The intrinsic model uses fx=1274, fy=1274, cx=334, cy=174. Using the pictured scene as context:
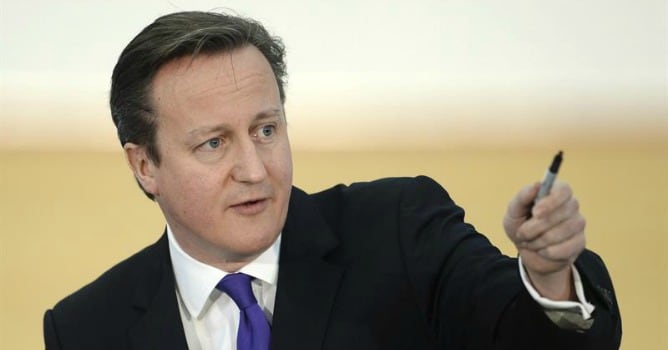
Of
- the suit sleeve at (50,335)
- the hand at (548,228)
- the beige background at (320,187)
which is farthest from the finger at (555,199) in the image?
the beige background at (320,187)

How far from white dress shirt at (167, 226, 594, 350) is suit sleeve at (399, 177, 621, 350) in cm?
25

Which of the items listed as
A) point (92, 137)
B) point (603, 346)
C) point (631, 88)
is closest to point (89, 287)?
point (603, 346)

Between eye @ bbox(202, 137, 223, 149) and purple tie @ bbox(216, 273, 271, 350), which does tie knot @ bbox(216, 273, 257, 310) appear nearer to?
purple tie @ bbox(216, 273, 271, 350)

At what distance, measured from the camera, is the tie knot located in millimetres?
2238

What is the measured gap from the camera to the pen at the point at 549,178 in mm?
1631

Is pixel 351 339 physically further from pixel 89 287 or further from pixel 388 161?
pixel 388 161

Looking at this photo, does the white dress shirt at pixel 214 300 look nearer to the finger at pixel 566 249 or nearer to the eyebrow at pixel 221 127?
the eyebrow at pixel 221 127

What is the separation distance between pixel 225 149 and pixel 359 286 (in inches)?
13.4

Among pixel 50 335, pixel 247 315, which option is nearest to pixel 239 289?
pixel 247 315

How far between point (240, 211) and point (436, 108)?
2924 mm

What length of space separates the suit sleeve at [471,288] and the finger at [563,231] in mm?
Result: 158

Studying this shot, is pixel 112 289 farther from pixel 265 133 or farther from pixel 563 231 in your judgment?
pixel 563 231

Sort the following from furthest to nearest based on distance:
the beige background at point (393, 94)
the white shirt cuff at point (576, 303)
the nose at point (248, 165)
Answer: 1. the beige background at point (393, 94)
2. the nose at point (248, 165)
3. the white shirt cuff at point (576, 303)

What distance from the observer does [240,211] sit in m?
2.14
